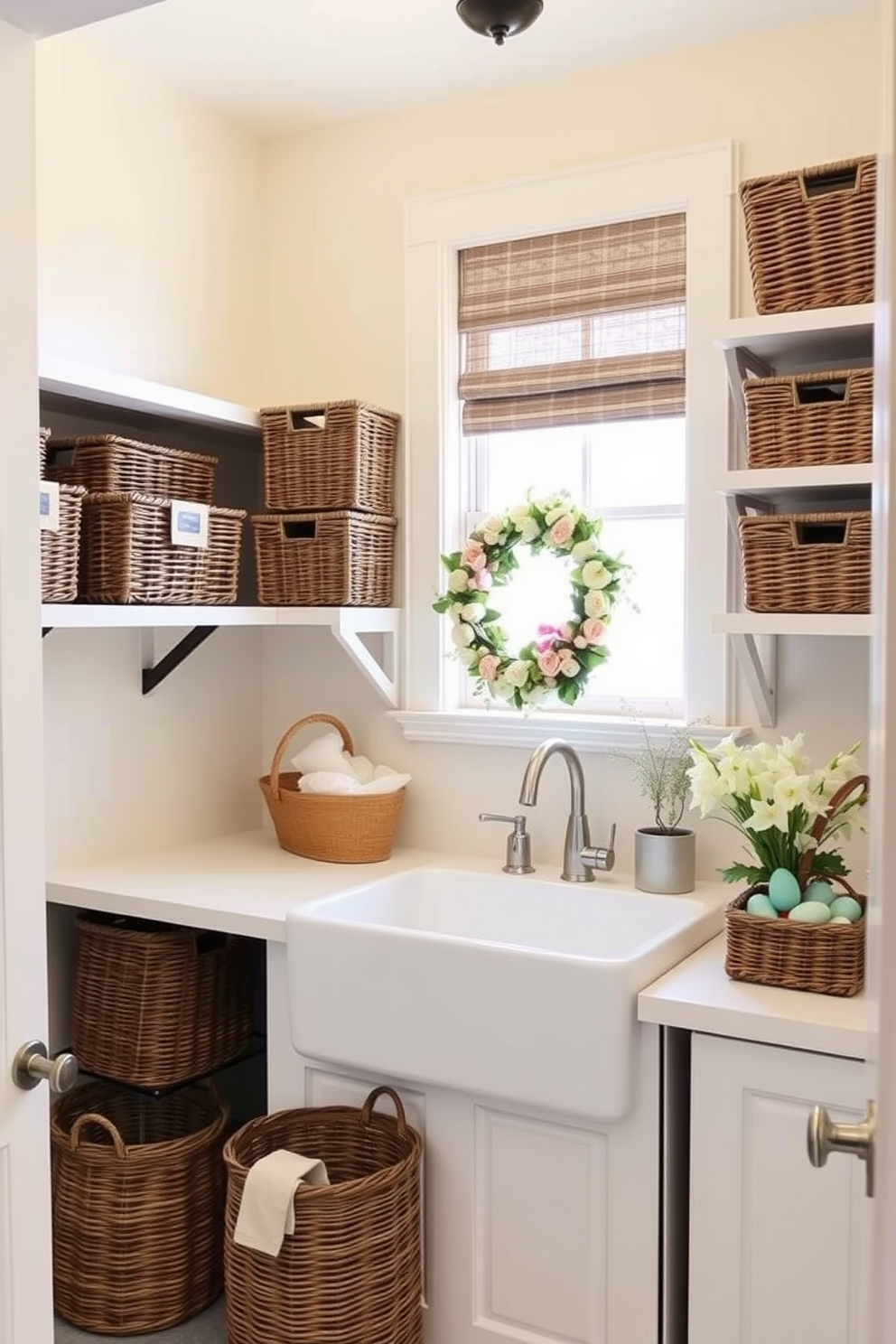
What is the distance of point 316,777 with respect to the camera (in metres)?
2.78

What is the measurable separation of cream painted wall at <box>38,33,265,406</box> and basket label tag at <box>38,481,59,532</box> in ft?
1.22

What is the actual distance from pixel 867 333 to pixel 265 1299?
6.29ft

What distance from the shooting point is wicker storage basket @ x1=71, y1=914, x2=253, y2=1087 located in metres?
2.48

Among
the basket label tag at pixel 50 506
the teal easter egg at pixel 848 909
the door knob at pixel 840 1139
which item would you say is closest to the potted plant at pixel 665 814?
the teal easter egg at pixel 848 909

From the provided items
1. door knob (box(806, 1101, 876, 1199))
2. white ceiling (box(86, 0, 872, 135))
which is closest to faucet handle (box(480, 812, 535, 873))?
white ceiling (box(86, 0, 872, 135))

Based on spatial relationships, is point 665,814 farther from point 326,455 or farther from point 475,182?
point 475,182

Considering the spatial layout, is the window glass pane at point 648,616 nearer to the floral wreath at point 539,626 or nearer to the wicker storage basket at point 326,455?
the floral wreath at point 539,626

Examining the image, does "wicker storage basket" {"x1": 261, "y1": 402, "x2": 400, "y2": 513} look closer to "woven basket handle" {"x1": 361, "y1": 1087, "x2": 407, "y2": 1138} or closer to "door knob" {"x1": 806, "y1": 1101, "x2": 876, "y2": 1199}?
"woven basket handle" {"x1": 361, "y1": 1087, "x2": 407, "y2": 1138}

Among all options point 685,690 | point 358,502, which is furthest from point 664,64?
point 685,690

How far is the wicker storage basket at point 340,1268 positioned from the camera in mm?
2016

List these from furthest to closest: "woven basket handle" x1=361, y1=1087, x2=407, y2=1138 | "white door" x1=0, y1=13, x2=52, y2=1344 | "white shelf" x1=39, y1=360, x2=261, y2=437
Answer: "white shelf" x1=39, y1=360, x2=261, y2=437 → "woven basket handle" x1=361, y1=1087, x2=407, y2=1138 → "white door" x1=0, y1=13, x2=52, y2=1344

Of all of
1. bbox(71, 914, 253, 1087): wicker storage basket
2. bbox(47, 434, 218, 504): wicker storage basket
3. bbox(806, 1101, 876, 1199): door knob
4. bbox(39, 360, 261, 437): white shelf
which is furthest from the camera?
bbox(71, 914, 253, 1087): wicker storage basket

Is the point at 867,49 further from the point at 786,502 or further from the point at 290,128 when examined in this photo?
the point at 290,128

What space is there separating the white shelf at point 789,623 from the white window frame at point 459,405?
281 millimetres
